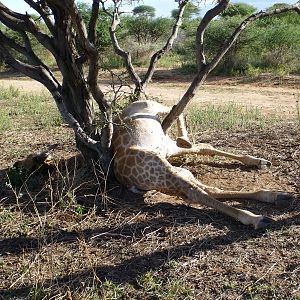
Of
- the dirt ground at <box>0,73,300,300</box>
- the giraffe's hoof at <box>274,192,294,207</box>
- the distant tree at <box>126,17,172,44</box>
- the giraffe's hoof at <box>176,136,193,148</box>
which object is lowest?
the dirt ground at <box>0,73,300,300</box>

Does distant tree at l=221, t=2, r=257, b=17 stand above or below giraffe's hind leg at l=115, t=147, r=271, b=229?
above

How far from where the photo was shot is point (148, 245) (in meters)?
3.67

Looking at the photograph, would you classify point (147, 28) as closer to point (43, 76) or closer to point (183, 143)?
point (183, 143)

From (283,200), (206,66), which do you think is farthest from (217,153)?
(283,200)

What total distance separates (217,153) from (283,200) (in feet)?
4.64

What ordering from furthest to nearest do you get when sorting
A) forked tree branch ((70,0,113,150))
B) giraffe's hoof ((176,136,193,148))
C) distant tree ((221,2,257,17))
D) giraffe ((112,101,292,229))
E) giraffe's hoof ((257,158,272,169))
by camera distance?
distant tree ((221,2,257,17)) → giraffe's hoof ((176,136,193,148)) → giraffe's hoof ((257,158,272,169)) → giraffe ((112,101,292,229)) → forked tree branch ((70,0,113,150))

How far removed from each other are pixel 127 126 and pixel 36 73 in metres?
1.05

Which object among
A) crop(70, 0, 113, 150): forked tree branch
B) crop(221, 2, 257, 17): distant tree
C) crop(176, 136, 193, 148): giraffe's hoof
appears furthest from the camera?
crop(221, 2, 257, 17): distant tree

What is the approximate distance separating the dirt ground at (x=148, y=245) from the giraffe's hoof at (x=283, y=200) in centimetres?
4

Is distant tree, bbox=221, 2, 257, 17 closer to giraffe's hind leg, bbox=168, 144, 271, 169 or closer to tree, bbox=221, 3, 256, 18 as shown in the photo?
tree, bbox=221, 3, 256, 18

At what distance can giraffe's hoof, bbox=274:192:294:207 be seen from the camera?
13.9ft

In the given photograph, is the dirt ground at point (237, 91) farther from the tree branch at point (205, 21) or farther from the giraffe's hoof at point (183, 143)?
the tree branch at point (205, 21)

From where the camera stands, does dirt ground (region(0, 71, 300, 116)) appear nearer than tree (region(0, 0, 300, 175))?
No

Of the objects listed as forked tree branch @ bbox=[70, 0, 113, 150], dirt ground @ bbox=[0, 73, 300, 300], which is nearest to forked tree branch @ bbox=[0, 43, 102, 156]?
forked tree branch @ bbox=[70, 0, 113, 150]
